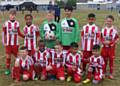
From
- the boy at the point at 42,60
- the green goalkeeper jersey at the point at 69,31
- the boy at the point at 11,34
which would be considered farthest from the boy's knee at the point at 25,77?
the green goalkeeper jersey at the point at 69,31

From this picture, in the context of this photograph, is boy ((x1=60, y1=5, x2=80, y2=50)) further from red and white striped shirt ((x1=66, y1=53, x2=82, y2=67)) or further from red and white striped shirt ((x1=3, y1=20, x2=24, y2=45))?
red and white striped shirt ((x1=3, y1=20, x2=24, y2=45))

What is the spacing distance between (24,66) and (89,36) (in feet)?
5.59

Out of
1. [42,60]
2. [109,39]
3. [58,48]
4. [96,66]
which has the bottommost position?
[96,66]

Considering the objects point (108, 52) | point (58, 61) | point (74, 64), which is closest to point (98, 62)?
point (108, 52)

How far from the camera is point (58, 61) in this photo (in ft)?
27.5

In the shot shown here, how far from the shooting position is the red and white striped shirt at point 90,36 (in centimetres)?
845

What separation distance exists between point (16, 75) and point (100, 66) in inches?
76.2

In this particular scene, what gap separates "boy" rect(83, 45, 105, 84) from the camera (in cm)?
813

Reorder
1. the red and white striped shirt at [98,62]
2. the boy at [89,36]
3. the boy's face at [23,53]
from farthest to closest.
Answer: the boy at [89,36] < the red and white striped shirt at [98,62] < the boy's face at [23,53]

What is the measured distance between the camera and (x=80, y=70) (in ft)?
27.2

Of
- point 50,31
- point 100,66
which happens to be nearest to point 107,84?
point 100,66

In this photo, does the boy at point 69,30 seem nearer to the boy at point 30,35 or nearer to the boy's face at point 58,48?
the boy's face at point 58,48

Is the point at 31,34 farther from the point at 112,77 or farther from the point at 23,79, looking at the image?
the point at 112,77

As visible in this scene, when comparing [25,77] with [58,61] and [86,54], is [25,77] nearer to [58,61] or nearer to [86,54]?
[58,61]
